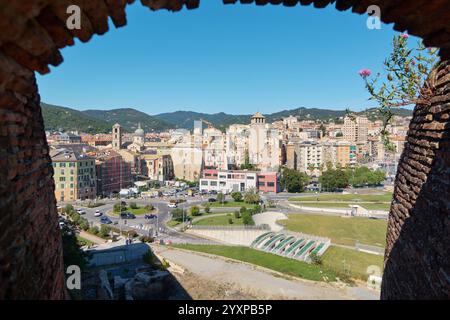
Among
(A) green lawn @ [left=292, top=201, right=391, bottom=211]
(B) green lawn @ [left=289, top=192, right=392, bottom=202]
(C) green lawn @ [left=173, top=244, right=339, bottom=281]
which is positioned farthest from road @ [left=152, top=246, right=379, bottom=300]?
(B) green lawn @ [left=289, top=192, right=392, bottom=202]

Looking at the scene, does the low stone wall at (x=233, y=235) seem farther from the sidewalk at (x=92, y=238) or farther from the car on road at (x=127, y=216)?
the car on road at (x=127, y=216)

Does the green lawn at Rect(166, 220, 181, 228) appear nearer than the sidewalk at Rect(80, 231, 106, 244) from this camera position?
No

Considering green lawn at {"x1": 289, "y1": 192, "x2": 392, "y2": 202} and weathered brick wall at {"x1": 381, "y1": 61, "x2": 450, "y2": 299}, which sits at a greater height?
weathered brick wall at {"x1": 381, "y1": 61, "x2": 450, "y2": 299}

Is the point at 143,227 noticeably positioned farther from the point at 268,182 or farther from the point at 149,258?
the point at 268,182

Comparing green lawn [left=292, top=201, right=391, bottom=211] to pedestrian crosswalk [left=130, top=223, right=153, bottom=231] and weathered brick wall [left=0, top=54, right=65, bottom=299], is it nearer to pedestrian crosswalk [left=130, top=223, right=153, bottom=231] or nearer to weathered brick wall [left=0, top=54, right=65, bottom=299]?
pedestrian crosswalk [left=130, top=223, right=153, bottom=231]

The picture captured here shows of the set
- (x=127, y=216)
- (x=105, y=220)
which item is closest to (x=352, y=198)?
(x=127, y=216)

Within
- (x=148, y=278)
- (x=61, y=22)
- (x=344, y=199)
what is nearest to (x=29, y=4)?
(x=61, y=22)
